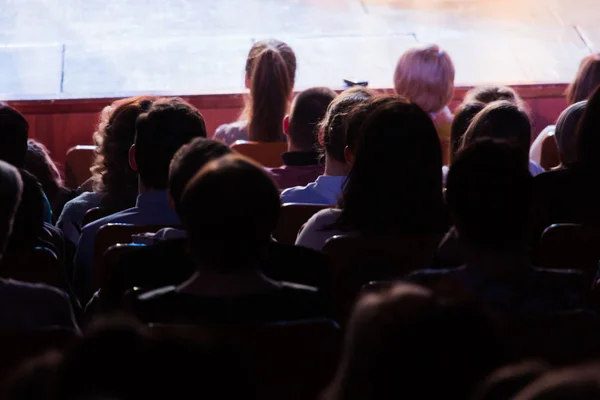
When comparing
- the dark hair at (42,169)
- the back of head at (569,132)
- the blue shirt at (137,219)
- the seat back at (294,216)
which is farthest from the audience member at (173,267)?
the back of head at (569,132)

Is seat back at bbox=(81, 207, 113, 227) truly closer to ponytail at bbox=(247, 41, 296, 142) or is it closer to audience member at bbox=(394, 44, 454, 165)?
ponytail at bbox=(247, 41, 296, 142)

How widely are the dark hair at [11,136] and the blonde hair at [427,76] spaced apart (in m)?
1.55

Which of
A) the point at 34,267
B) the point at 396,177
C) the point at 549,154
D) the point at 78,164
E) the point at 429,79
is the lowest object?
the point at 78,164

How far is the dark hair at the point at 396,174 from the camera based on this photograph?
79.9 inches

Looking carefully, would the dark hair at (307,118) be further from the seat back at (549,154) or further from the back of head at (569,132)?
the seat back at (549,154)

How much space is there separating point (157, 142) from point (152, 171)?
7 centimetres

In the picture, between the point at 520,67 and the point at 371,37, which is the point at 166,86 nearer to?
the point at 371,37

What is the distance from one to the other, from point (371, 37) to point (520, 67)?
2.99ft

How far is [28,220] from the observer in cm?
203

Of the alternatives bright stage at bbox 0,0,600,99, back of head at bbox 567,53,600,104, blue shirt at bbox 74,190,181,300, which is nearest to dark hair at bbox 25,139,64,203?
blue shirt at bbox 74,190,181,300

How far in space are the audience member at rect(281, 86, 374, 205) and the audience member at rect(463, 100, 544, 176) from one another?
12.2 inches

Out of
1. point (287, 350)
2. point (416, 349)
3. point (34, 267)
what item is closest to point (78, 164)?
point (34, 267)

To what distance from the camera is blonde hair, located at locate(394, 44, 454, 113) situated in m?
3.54

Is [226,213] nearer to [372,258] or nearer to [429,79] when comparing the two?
[372,258]
